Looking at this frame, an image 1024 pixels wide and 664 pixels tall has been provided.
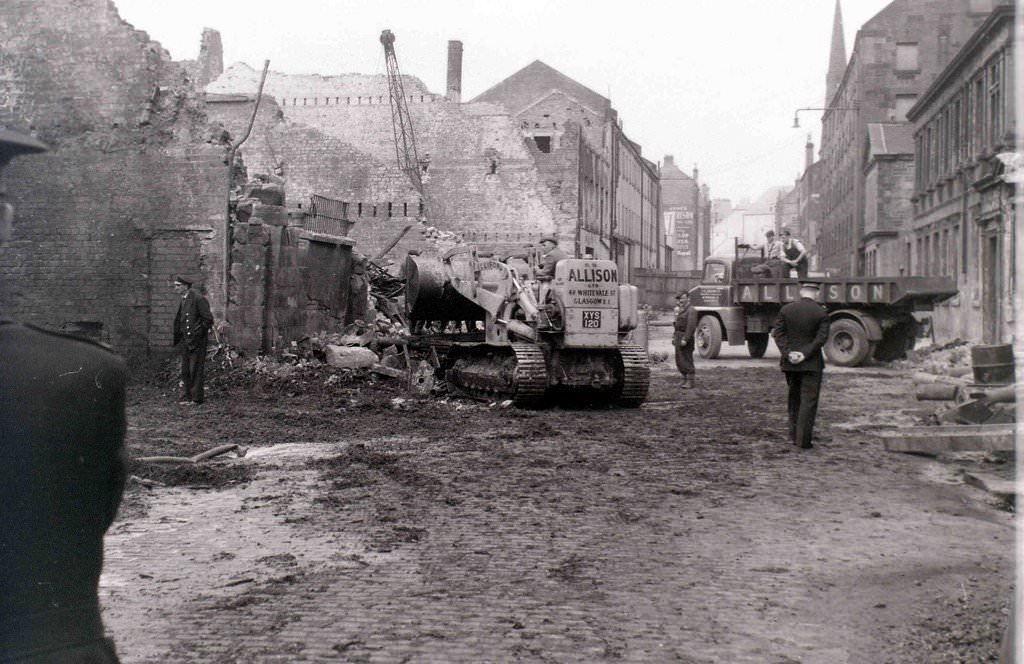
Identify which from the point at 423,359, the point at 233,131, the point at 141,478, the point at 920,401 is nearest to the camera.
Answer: the point at 141,478

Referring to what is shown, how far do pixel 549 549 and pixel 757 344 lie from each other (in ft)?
63.6

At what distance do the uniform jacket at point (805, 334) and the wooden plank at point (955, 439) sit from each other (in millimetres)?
1458

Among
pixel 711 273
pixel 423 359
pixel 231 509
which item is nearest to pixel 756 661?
pixel 231 509

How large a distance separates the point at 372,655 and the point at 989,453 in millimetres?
7506

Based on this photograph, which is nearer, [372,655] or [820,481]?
[372,655]

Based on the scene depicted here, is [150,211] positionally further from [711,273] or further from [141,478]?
[711,273]

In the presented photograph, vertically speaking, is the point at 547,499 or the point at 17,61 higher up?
the point at 17,61

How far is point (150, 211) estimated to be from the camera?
16547mm

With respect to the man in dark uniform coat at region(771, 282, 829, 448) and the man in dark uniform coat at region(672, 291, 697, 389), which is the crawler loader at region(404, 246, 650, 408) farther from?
the man in dark uniform coat at region(771, 282, 829, 448)

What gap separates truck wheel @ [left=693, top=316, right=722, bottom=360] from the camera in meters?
24.3

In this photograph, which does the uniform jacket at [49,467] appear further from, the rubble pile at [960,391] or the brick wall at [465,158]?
the brick wall at [465,158]

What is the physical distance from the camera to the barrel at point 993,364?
1094cm

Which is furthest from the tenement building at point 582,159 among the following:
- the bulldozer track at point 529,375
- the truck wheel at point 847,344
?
the bulldozer track at point 529,375

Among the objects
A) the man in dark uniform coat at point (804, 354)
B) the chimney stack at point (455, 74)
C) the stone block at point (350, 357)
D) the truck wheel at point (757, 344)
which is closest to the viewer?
the man in dark uniform coat at point (804, 354)
